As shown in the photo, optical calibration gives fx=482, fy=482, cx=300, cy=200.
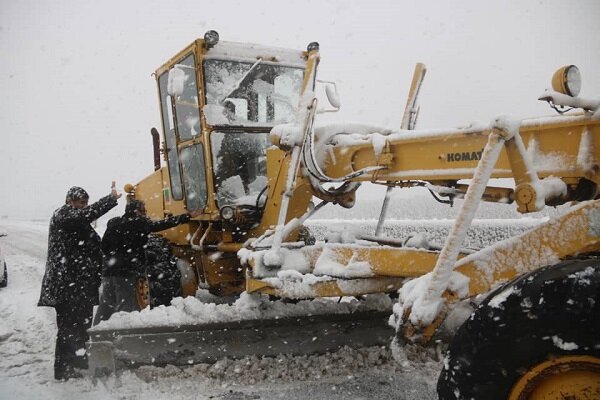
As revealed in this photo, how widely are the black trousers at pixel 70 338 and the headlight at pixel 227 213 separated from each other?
4.77 ft

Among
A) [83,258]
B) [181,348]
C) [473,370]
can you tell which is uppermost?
[473,370]

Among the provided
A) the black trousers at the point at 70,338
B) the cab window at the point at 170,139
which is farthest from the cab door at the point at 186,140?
the black trousers at the point at 70,338

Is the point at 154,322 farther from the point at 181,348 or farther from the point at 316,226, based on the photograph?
the point at 316,226

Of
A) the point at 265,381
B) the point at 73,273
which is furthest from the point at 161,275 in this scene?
the point at 265,381

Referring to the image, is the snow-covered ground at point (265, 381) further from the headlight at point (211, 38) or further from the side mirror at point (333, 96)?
the headlight at point (211, 38)

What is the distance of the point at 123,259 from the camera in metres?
5.38

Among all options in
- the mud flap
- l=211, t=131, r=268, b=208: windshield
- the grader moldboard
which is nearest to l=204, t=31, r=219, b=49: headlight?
the grader moldboard

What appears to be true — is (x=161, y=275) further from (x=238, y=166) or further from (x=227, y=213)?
(x=238, y=166)

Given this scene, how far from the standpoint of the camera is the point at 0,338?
4871 mm

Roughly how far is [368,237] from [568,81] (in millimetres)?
2161

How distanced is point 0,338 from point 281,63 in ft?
13.3

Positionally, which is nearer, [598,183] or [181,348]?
[598,183]

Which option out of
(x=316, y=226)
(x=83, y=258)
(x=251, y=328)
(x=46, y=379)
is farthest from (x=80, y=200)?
(x=316, y=226)

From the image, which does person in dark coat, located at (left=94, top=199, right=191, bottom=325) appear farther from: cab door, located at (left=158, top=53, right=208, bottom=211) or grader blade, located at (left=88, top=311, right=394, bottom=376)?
grader blade, located at (left=88, top=311, right=394, bottom=376)
